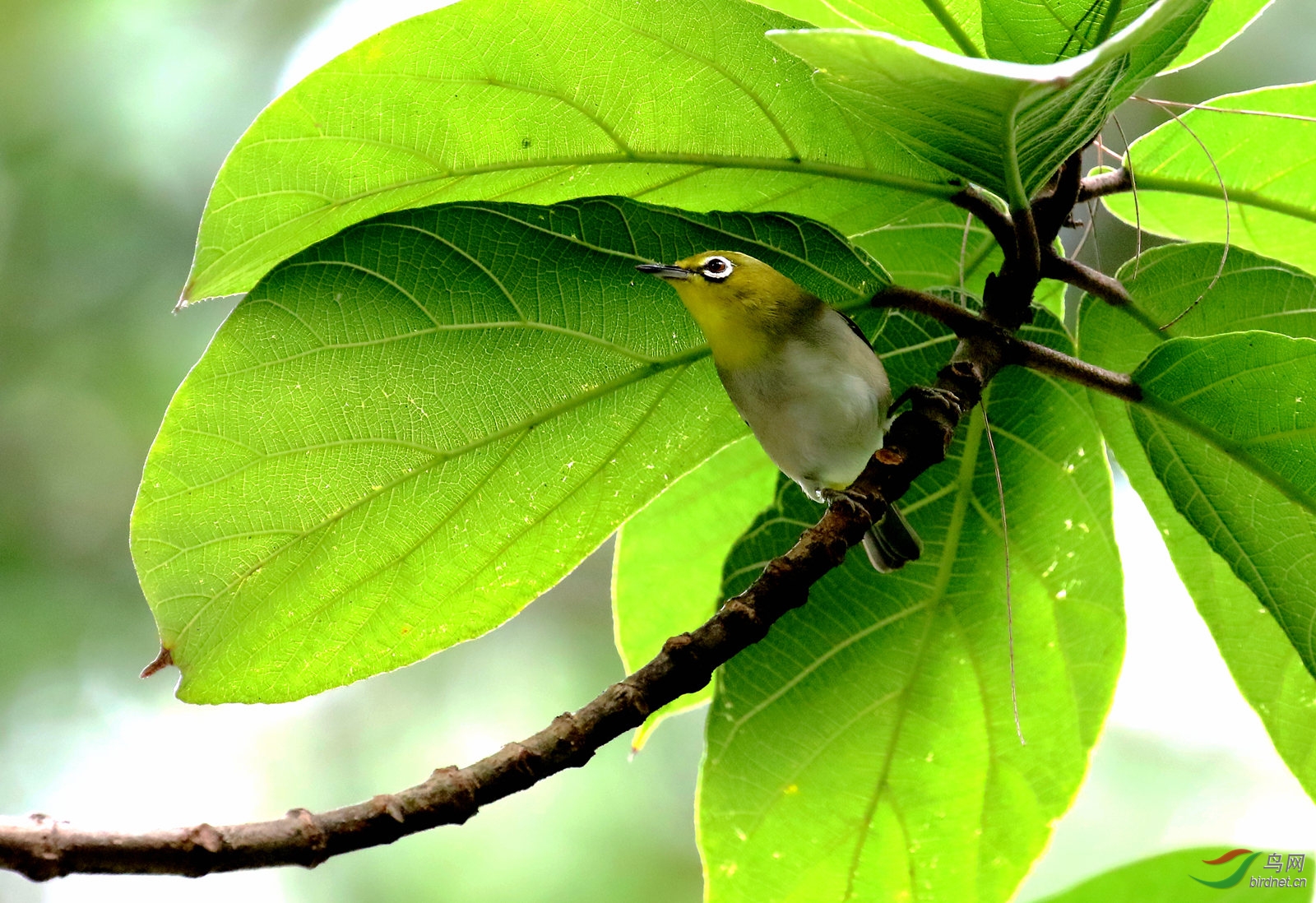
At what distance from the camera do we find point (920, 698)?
1531 millimetres

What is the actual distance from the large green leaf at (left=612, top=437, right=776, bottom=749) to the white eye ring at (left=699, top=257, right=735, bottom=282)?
337 mm

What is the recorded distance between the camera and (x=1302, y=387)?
1153 mm

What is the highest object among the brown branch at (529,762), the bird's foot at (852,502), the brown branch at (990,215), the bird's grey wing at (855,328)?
the bird's grey wing at (855,328)

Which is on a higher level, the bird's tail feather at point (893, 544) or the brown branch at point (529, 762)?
the bird's tail feather at point (893, 544)

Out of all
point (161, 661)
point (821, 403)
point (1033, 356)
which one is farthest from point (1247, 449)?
point (161, 661)

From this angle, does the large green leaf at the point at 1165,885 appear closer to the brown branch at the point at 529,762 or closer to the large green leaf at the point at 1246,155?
the brown branch at the point at 529,762

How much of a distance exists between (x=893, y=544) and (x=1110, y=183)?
0.53m

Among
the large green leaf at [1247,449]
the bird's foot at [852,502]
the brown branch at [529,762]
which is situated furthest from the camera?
the large green leaf at [1247,449]

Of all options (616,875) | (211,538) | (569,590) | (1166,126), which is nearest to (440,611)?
(211,538)

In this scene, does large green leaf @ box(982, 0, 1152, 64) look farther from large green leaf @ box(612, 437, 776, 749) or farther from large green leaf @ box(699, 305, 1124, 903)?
large green leaf @ box(612, 437, 776, 749)

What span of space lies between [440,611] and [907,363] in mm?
697

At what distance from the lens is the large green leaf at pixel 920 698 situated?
151 centimetres

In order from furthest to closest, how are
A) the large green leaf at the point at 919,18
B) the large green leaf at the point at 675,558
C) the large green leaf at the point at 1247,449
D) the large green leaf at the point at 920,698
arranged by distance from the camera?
1. the large green leaf at the point at 675,558
2. the large green leaf at the point at 920,698
3. the large green leaf at the point at 919,18
4. the large green leaf at the point at 1247,449

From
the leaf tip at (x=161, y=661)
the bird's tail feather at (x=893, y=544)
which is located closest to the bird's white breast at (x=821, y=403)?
the bird's tail feather at (x=893, y=544)
